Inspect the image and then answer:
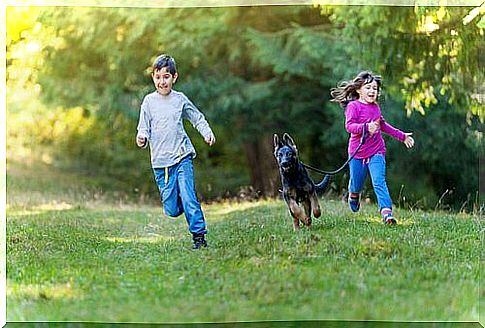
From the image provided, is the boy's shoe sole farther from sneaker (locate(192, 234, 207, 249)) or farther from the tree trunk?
the tree trunk

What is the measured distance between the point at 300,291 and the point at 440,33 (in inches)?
79.8

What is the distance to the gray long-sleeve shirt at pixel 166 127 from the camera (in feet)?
15.5

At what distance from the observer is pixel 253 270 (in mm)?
4496

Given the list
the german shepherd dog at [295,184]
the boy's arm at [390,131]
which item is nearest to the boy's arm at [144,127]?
the german shepherd dog at [295,184]

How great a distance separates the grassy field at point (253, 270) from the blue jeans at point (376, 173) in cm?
14

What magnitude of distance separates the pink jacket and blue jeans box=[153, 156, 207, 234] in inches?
39.3

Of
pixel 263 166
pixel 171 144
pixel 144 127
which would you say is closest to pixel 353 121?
pixel 171 144

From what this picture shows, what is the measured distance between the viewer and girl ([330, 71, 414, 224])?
4.88 meters

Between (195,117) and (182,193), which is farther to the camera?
(195,117)

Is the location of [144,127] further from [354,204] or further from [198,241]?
[354,204]

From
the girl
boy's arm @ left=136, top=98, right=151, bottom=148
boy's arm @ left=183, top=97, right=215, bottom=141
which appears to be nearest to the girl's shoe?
the girl

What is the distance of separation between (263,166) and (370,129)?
2.29 m

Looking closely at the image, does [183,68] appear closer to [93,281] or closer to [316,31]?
[316,31]

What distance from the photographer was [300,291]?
430cm
